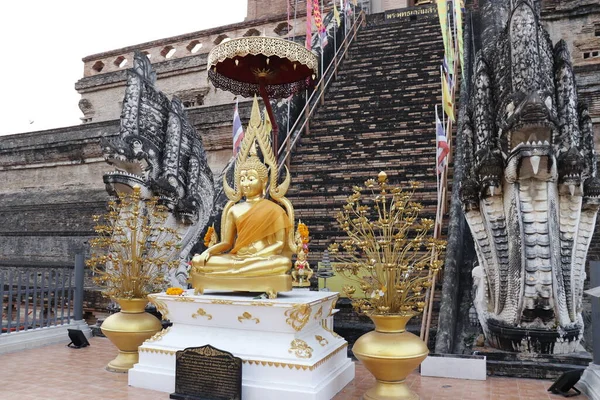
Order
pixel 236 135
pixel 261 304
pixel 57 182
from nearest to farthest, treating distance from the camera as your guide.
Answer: pixel 261 304
pixel 236 135
pixel 57 182

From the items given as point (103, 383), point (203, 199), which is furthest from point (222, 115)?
point (103, 383)

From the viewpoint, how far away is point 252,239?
5.39 m

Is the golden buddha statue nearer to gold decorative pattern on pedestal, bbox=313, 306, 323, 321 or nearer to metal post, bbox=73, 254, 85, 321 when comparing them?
gold decorative pattern on pedestal, bbox=313, 306, 323, 321

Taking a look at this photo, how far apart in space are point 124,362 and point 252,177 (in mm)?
2520

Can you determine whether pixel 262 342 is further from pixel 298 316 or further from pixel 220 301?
pixel 220 301

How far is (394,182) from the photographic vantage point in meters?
9.50

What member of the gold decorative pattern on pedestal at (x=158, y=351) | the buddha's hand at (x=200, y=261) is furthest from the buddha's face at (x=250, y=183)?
the gold decorative pattern on pedestal at (x=158, y=351)

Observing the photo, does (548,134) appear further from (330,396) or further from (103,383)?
(103,383)

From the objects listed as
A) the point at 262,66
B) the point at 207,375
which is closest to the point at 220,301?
the point at 207,375

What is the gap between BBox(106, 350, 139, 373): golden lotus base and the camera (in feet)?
18.8

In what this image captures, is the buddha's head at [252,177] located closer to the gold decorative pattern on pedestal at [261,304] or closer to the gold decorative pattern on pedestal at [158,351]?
the gold decorative pattern on pedestal at [261,304]

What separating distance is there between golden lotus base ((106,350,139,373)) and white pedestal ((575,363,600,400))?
15.1 feet

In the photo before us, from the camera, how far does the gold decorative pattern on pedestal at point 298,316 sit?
4.63 metres

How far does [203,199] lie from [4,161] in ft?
31.3
